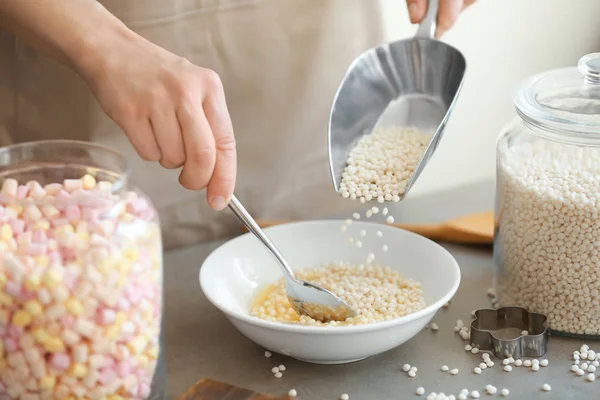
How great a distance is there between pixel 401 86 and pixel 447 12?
0.12 metres

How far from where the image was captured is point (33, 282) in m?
0.76

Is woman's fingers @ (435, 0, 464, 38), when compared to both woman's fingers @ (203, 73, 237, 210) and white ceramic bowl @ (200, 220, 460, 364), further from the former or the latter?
woman's fingers @ (203, 73, 237, 210)

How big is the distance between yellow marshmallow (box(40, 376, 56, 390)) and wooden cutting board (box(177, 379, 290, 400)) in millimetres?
144

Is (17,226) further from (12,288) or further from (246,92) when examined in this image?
(246,92)

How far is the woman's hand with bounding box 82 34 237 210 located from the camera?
90 cm

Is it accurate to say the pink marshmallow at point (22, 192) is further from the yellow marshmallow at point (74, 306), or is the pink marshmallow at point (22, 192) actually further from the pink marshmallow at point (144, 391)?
the pink marshmallow at point (144, 391)

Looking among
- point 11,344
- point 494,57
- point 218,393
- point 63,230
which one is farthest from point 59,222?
point 494,57

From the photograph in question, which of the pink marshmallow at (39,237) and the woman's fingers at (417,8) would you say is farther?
the woman's fingers at (417,8)

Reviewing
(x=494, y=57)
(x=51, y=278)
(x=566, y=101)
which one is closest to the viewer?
(x=51, y=278)

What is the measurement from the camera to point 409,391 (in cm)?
97

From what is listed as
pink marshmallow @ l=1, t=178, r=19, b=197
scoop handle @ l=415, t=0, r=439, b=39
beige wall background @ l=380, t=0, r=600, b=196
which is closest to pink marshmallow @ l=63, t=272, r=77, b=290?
pink marshmallow @ l=1, t=178, r=19, b=197

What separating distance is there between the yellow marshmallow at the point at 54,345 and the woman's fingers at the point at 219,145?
0.77 ft

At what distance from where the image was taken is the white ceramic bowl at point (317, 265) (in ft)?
3.11

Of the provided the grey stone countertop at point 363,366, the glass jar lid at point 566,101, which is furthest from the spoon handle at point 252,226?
the glass jar lid at point 566,101
